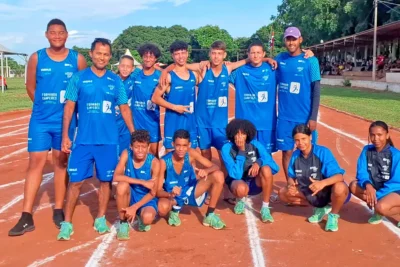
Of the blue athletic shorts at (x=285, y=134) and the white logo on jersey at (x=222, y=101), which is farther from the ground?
the white logo on jersey at (x=222, y=101)

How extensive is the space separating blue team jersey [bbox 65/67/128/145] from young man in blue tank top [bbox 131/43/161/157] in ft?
4.42

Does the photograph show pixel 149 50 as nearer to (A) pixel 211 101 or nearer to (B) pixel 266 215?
(A) pixel 211 101

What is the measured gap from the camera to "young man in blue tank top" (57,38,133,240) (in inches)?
191

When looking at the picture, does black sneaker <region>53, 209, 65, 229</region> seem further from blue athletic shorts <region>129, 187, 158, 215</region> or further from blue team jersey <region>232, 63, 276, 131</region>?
blue team jersey <region>232, 63, 276, 131</region>

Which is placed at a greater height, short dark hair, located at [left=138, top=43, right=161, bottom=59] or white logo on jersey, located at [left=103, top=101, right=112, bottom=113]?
short dark hair, located at [left=138, top=43, right=161, bottom=59]

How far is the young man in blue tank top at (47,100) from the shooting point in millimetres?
5059

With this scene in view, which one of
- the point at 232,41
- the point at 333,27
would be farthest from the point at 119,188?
the point at 232,41

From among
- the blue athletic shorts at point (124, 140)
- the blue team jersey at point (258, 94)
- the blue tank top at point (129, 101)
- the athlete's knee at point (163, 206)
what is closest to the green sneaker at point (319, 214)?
the blue team jersey at point (258, 94)

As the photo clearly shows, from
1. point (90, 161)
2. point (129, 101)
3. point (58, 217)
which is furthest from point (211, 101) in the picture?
point (58, 217)

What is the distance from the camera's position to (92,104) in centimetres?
486

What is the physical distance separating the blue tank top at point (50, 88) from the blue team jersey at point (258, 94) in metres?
2.35

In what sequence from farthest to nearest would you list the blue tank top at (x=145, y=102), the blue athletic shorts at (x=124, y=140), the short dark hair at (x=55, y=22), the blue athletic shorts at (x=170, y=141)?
the blue athletic shorts at (x=124, y=140), the blue tank top at (x=145, y=102), the blue athletic shorts at (x=170, y=141), the short dark hair at (x=55, y=22)

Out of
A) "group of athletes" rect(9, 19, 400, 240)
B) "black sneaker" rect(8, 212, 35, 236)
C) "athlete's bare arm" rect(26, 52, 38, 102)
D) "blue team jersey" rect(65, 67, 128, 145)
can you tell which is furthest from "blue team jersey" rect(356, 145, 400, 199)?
"athlete's bare arm" rect(26, 52, 38, 102)

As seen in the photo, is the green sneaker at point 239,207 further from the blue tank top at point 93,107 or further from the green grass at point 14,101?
the green grass at point 14,101
